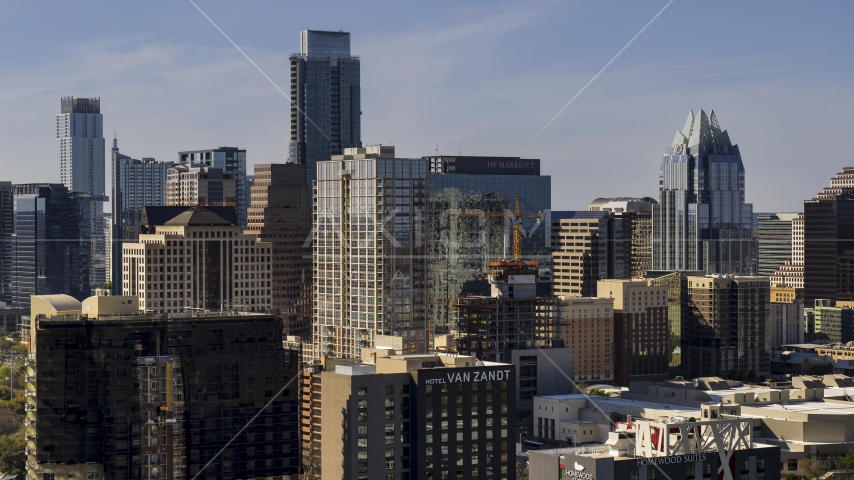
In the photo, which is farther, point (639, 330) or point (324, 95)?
point (324, 95)

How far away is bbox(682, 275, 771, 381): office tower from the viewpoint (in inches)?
5645

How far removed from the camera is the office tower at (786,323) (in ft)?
529

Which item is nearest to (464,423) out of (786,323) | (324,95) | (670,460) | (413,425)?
(413,425)

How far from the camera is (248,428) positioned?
2579 inches

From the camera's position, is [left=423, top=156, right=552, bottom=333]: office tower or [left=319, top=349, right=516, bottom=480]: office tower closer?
[left=319, top=349, right=516, bottom=480]: office tower

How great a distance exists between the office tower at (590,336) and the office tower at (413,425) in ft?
211

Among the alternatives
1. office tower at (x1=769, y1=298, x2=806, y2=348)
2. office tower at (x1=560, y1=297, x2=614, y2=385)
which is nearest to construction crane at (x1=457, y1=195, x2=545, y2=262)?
office tower at (x1=560, y1=297, x2=614, y2=385)

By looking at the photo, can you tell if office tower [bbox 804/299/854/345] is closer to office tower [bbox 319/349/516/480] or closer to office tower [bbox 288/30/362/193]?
office tower [bbox 288/30/362/193]

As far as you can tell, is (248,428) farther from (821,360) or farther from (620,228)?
(620,228)

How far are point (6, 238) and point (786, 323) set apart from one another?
95.9m

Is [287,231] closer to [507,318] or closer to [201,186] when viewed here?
→ [507,318]

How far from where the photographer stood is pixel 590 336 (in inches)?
5271

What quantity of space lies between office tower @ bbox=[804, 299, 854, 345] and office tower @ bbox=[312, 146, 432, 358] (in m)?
66.1

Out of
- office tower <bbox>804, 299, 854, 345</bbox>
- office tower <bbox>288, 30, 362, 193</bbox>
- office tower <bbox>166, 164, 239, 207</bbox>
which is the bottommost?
office tower <bbox>804, 299, 854, 345</bbox>
